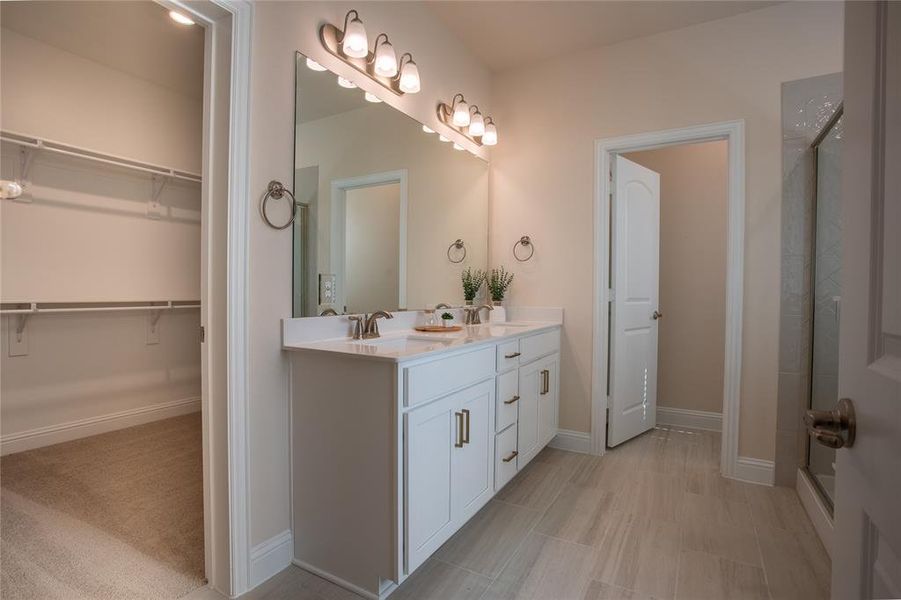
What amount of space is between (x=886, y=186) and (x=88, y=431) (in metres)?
4.25

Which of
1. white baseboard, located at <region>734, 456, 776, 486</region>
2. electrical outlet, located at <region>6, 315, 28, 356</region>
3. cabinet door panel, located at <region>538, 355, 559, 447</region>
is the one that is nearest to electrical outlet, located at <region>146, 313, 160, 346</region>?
electrical outlet, located at <region>6, 315, 28, 356</region>

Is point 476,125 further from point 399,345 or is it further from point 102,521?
point 102,521

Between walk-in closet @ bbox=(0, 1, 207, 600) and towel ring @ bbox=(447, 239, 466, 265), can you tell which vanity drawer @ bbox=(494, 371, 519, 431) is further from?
walk-in closet @ bbox=(0, 1, 207, 600)

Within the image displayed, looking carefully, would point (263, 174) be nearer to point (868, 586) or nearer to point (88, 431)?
point (868, 586)

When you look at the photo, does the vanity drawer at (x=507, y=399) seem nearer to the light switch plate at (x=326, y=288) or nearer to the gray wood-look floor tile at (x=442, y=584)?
the gray wood-look floor tile at (x=442, y=584)

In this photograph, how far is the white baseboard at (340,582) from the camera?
60.2 inches

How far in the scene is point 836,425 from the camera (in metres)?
0.62

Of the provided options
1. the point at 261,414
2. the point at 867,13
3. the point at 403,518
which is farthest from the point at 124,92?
the point at 867,13

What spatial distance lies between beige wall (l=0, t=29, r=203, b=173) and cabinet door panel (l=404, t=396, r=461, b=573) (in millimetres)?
3288

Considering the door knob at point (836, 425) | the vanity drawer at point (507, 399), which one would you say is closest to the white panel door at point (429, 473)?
the vanity drawer at point (507, 399)

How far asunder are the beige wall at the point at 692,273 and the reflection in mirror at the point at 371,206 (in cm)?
170

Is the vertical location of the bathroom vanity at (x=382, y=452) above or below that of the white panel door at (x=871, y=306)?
below

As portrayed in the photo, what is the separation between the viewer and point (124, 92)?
3303 millimetres

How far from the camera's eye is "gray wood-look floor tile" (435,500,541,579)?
174 centimetres
